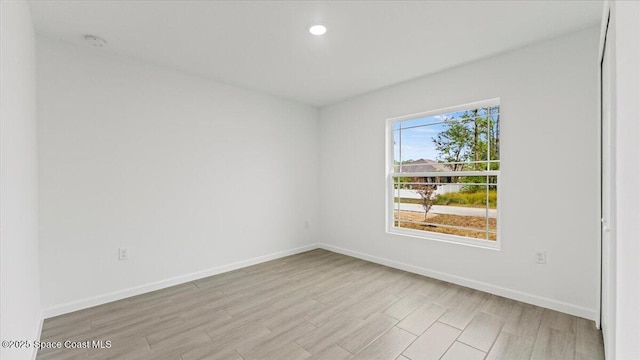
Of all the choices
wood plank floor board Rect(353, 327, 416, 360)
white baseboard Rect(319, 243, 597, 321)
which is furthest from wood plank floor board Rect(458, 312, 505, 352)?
white baseboard Rect(319, 243, 597, 321)

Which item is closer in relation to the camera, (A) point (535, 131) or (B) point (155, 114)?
(A) point (535, 131)

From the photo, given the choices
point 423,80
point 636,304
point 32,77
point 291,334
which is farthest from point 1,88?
point 423,80

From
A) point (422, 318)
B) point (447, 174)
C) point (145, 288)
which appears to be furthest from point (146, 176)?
point (447, 174)

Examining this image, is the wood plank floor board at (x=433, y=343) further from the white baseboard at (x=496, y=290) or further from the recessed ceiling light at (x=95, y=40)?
the recessed ceiling light at (x=95, y=40)

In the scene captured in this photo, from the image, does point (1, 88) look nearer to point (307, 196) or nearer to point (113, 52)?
point (113, 52)

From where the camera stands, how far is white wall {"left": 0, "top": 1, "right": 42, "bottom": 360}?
1.22 metres

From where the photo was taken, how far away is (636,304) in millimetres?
764

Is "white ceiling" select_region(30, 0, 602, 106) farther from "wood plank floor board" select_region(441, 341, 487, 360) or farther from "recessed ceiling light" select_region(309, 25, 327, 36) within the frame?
"wood plank floor board" select_region(441, 341, 487, 360)

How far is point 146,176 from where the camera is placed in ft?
9.78

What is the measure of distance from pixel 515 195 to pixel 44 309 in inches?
177

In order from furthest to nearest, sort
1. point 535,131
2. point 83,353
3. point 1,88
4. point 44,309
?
point 535,131 → point 44,309 → point 83,353 → point 1,88

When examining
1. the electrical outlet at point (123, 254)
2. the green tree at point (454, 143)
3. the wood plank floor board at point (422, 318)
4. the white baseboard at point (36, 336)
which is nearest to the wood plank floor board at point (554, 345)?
the wood plank floor board at point (422, 318)

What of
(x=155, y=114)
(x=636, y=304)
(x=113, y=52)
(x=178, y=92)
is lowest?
(x=636, y=304)

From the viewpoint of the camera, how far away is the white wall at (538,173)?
92.4 inches
